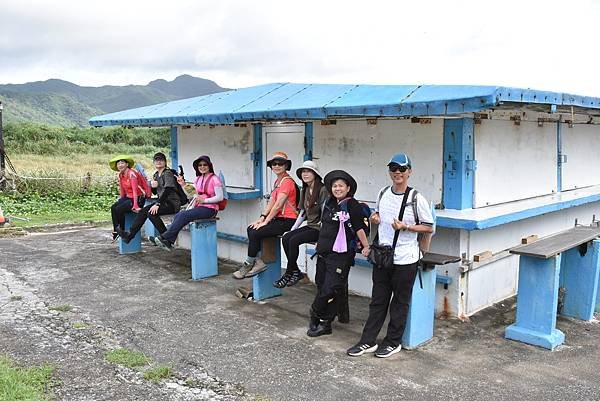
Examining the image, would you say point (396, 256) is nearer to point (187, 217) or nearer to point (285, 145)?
point (285, 145)

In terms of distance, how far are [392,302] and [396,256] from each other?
460mm

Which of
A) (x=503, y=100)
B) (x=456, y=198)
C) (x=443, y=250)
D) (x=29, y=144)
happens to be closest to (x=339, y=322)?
(x=443, y=250)

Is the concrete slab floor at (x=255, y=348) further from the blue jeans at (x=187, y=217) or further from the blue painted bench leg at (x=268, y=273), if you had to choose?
the blue jeans at (x=187, y=217)

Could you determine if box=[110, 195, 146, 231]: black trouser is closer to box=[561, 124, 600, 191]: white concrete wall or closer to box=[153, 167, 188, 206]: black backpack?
box=[153, 167, 188, 206]: black backpack

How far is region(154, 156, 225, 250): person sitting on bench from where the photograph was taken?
302 inches

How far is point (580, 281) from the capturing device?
20.6ft

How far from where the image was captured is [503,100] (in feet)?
15.2

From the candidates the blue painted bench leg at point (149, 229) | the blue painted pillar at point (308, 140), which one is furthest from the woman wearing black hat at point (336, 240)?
the blue painted bench leg at point (149, 229)

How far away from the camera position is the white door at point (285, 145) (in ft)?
25.2

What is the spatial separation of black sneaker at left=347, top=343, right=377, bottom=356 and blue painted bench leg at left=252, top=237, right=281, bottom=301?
1.79m

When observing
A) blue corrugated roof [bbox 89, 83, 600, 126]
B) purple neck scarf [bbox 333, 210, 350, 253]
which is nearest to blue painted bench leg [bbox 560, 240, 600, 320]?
blue corrugated roof [bbox 89, 83, 600, 126]

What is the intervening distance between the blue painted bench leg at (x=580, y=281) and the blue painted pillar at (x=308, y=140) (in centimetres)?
319

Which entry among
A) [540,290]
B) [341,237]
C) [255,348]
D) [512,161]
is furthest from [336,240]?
[512,161]

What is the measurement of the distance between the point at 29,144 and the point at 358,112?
31829 mm
